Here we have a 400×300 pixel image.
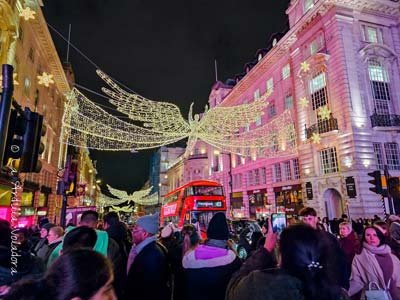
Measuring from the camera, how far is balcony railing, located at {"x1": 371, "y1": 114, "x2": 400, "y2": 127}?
21.4 meters

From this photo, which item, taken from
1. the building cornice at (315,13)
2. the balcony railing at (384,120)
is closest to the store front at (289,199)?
the balcony railing at (384,120)

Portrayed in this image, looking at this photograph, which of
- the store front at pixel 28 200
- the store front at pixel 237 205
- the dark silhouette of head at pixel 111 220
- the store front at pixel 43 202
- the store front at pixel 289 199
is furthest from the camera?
the store front at pixel 237 205

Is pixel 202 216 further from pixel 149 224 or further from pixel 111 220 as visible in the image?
pixel 149 224

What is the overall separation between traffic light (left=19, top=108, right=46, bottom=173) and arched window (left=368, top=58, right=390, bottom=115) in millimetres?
24514

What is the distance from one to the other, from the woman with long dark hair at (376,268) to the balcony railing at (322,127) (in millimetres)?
19774

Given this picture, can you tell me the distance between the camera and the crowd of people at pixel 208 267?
165 centimetres

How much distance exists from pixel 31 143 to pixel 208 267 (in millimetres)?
2917

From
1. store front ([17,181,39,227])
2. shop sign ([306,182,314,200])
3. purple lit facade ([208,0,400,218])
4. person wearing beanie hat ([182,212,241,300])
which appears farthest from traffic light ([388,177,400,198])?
store front ([17,181,39,227])

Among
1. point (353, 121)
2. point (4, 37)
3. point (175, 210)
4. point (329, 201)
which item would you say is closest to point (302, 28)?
point (353, 121)

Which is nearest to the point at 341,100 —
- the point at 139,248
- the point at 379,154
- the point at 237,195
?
the point at 379,154

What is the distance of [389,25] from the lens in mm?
24297

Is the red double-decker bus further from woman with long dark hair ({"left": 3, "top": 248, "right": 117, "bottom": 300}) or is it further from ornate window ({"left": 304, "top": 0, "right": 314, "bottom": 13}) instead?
ornate window ({"left": 304, "top": 0, "right": 314, "bottom": 13})

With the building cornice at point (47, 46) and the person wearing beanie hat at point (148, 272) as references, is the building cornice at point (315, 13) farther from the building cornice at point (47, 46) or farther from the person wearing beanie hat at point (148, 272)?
the person wearing beanie hat at point (148, 272)

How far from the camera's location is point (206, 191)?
65.0ft
